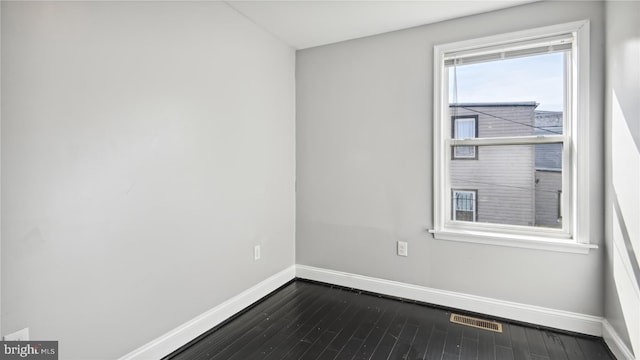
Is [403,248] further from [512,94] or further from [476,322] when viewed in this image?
[512,94]

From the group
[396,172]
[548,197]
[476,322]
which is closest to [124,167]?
[396,172]

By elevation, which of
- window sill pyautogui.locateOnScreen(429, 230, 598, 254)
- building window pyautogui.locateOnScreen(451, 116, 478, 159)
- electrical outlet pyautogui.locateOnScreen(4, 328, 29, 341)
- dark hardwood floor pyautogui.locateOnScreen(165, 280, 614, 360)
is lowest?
dark hardwood floor pyautogui.locateOnScreen(165, 280, 614, 360)

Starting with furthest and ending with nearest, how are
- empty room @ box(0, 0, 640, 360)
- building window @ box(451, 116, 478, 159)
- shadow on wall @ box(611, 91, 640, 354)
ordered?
building window @ box(451, 116, 478, 159), shadow on wall @ box(611, 91, 640, 354), empty room @ box(0, 0, 640, 360)

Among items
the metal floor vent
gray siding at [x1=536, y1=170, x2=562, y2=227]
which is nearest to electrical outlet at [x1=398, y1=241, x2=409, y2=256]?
the metal floor vent

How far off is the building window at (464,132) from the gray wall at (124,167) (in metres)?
1.68

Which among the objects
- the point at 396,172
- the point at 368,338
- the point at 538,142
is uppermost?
the point at 538,142

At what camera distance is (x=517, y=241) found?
7.74 ft

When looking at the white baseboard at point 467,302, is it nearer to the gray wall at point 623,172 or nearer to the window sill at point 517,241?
the gray wall at point 623,172

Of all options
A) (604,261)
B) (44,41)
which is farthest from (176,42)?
(604,261)

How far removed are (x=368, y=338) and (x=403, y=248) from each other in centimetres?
90

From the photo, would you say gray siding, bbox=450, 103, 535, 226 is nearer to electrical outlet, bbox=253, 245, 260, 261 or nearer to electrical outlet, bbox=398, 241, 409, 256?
electrical outlet, bbox=398, 241, 409, 256

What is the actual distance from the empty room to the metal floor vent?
0.6 inches

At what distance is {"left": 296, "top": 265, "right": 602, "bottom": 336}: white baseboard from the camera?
221 cm

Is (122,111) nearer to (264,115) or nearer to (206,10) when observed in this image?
(206,10)
